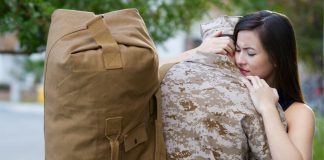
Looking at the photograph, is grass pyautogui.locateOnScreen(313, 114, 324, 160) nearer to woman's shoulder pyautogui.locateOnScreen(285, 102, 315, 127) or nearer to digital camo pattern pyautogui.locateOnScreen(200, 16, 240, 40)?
woman's shoulder pyautogui.locateOnScreen(285, 102, 315, 127)

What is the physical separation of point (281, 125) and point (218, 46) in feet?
1.17

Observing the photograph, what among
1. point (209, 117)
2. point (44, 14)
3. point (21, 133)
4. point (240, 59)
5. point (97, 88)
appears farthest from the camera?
point (21, 133)

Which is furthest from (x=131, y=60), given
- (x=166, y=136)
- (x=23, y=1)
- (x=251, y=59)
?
(x=23, y=1)

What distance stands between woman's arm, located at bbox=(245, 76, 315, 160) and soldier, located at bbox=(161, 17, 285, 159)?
0.03m

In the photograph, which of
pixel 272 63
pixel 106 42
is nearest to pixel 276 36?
pixel 272 63

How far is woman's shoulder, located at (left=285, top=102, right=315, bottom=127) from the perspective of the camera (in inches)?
92.3

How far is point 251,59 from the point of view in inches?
91.7

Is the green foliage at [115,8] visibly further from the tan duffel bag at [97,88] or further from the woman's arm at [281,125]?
the tan duffel bag at [97,88]

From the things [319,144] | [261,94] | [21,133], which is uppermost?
[261,94]

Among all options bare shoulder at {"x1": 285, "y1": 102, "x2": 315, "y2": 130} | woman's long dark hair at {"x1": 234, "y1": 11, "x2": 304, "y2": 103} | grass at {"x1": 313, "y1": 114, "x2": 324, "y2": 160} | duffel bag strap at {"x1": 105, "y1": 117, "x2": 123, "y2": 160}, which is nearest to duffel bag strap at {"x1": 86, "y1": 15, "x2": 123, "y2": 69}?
duffel bag strap at {"x1": 105, "y1": 117, "x2": 123, "y2": 160}

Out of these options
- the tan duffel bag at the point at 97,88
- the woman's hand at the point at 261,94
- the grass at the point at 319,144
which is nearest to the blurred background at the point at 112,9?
the grass at the point at 319,144

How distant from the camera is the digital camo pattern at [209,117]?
2.05m

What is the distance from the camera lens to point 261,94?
2.21 metres

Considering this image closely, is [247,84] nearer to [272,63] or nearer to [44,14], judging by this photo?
[272,63]
